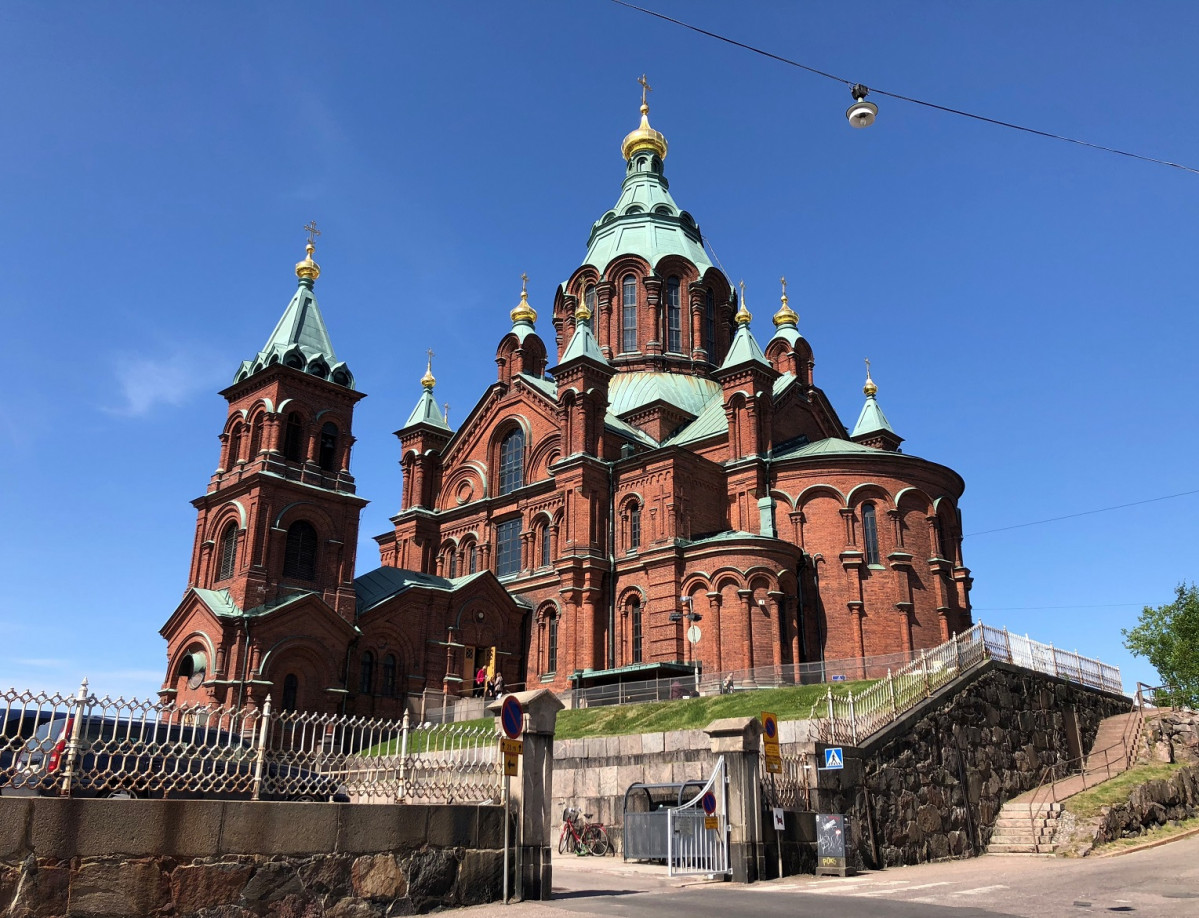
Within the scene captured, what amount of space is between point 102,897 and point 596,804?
13338mm

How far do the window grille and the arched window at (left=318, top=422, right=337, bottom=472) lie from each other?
9.02 meters

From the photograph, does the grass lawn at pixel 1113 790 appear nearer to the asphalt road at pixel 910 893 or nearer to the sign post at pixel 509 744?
the asphalt road at pixel 910 893

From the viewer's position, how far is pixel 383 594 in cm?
3812

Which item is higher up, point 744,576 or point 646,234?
point 646,234

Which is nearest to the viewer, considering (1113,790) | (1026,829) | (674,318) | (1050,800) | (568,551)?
(1026,829)

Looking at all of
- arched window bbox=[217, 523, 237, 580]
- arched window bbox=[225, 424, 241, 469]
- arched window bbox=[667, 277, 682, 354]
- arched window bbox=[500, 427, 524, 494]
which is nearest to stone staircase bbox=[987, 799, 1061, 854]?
arched window bbox=[500, 427, 524, 494]

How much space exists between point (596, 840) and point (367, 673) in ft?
59.0

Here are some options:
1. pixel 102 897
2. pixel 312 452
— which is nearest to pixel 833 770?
pixel 102 897

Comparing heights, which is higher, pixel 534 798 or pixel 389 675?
pixel 389 675

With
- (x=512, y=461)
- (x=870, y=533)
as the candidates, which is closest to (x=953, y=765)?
(x=870, y=533)

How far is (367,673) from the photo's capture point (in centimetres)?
3647

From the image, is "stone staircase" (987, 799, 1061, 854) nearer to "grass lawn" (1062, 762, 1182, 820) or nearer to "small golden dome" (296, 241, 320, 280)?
"grass lawn" (1062, 762, 1182, 820)

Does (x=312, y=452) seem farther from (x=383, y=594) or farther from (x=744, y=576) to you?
(x=744, y=576)

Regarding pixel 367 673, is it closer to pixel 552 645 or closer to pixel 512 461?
pixel 552 645
